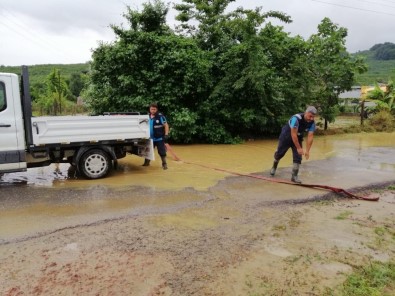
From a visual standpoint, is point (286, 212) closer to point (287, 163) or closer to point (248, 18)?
point (287, 163)

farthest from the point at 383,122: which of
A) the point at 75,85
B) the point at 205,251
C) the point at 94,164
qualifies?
the point at 75,85

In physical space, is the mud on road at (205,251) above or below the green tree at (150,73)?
below

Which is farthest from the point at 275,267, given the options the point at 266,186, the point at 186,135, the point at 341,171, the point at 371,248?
the point at 186,135

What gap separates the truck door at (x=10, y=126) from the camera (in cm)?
693

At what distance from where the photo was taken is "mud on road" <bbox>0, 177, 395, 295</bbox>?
3.61m

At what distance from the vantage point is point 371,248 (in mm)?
4605

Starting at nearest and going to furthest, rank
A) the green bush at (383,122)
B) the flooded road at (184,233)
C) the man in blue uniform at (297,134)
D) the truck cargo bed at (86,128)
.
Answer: the flooded road at (184,233), the truck cargo bed at (86,128), the man in blue uniform at (297,134), the green bush at (383,122)

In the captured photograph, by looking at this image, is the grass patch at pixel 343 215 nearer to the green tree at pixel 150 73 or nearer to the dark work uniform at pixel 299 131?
the dark work uniform at pixel 299 131

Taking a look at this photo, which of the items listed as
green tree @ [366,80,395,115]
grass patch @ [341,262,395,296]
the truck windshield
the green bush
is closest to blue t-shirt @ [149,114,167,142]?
the truck windshield

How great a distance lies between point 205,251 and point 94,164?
4.34 meters

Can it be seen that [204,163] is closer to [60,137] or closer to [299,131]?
[299,131]

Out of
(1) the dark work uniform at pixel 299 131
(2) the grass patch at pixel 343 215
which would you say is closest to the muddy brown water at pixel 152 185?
(1) the dark work uniform at pixel 299 131

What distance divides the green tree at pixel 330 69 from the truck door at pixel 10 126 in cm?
1298

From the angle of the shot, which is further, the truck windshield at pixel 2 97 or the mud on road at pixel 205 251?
the truck windshield at pixel 2 97
